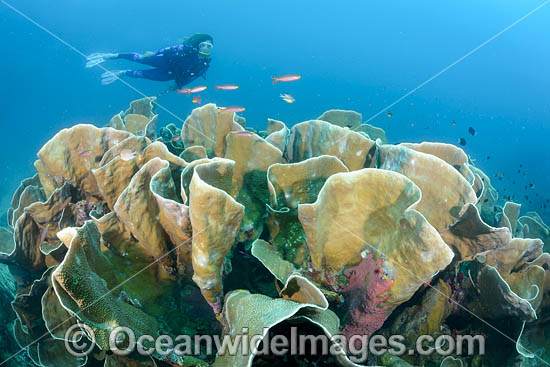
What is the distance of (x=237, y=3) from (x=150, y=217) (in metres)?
142

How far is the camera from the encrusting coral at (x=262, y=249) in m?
1.44

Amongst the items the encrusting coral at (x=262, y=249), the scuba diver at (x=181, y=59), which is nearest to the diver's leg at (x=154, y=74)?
the scuba diver at (x=181, y=59)

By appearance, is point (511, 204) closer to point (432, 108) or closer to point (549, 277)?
point (549, 277)

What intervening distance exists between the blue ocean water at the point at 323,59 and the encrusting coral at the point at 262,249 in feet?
202

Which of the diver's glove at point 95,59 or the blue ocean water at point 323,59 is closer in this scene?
the diver's glove at point 95,59

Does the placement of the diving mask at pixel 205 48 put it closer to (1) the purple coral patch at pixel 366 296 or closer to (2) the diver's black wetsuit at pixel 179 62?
(2) the diver's black wetsuit at pixel 179 62

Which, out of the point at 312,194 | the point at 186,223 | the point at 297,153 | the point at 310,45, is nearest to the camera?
the point at 186,223

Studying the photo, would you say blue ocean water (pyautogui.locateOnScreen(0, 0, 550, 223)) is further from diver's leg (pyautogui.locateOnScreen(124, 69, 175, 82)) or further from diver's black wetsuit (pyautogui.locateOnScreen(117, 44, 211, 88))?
diver's black wetsuit (pyautogui.locateOnScreen(117, 44, 211, 88))

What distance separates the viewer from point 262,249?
1.87 m

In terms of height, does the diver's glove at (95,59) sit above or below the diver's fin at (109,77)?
above

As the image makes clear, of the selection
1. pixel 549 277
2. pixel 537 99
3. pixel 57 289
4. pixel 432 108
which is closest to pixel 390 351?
pixel 549 277

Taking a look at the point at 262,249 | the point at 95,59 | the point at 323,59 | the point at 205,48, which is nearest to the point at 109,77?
the point at 95,59

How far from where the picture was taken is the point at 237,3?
12219 cm

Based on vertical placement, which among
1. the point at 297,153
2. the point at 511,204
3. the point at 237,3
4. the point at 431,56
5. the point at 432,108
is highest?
the point at 237,3
